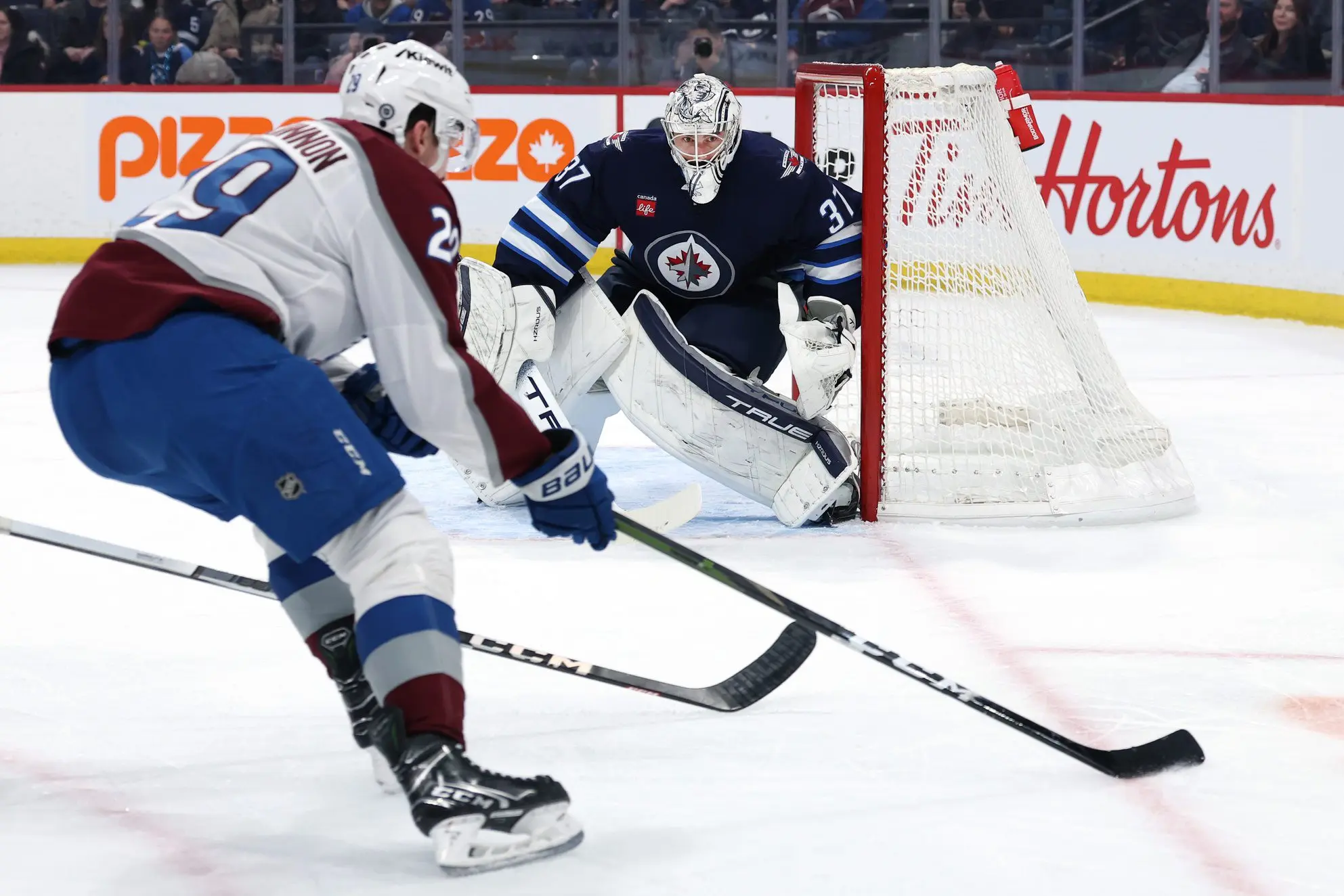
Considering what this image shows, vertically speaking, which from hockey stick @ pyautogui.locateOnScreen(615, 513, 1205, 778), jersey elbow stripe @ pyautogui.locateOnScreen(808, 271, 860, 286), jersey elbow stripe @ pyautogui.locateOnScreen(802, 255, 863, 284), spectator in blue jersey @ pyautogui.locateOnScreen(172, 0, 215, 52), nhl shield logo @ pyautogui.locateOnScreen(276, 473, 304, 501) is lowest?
hockey stick @ pyautogui.locateOnScreen(615, 513, 1205, 778)

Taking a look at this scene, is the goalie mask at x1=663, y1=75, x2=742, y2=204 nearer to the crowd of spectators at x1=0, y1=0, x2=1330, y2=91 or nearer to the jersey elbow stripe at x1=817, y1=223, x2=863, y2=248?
the jersey elbow stripe at x1=817, y1=223, x2=863, y2=248

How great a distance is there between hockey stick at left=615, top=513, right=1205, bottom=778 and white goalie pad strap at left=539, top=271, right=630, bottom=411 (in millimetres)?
1407

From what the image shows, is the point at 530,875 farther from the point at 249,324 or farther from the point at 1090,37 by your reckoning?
the point at 1090,37

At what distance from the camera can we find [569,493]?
5.81ft

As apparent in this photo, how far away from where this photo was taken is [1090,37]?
7000 mm

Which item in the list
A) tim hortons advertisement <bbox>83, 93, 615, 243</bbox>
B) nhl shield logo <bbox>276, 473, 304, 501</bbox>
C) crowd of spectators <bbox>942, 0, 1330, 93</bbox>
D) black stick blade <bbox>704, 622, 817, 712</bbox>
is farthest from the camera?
tim hortons advertisement <bbox>83, 93, 615, 243</bbox>

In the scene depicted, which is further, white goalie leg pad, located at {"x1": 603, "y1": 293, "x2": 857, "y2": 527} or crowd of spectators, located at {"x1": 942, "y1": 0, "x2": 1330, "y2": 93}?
crowd of spectators, located at {"x1": 942, "y1": 0, "x2": 1330, "y2": 93}

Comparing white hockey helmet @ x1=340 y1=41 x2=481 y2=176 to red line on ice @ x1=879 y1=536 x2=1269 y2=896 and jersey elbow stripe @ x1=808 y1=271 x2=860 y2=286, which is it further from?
jersey elbow stripe @ x1=808 y1=271 x2=860 y2=286

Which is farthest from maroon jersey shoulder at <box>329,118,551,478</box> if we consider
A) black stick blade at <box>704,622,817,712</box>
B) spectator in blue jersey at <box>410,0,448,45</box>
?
spectator in blue jersey at <box>410,0,448,45</box>

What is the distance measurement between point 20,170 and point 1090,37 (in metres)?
4.53

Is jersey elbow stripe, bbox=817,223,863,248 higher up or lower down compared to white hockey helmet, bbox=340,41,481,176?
lower down

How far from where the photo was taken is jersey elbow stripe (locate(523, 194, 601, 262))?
3432mm

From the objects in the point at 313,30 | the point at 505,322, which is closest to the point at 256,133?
the point at 313,30

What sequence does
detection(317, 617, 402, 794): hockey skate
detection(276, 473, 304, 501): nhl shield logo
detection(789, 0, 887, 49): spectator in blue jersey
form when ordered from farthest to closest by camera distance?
detection(789, 0, 887, 49): spectator in blue jersey, detection(317, 617, 402, 794): hockey skate, detection(276, 473, 304, 501): nhl shield logo
